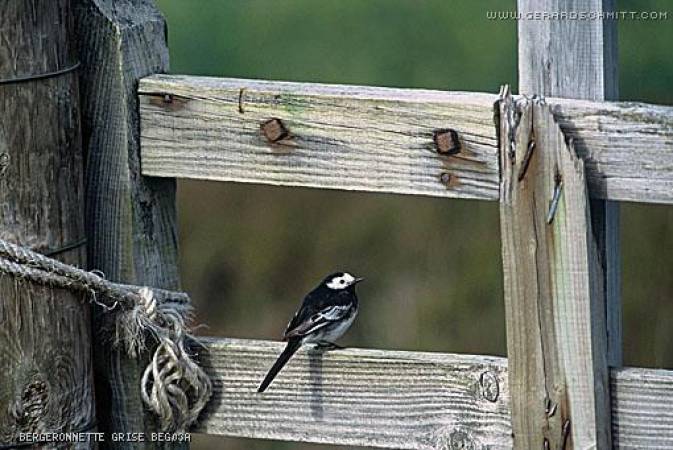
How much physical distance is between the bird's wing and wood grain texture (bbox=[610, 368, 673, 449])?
721mm

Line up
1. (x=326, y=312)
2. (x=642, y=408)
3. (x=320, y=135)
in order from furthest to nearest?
(x=326, y=312), (x=320, y=135), (x=642, y=408)

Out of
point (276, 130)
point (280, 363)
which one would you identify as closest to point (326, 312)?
point (280, 363)

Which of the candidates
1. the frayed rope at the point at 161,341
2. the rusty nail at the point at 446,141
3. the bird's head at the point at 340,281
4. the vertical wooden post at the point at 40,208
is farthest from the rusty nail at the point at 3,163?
the bird's head at the point at 340,281

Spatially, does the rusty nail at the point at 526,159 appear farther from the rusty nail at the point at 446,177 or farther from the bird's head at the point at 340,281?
the bird's head at the point at 340,281

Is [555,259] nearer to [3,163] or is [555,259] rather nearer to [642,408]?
[642,408]

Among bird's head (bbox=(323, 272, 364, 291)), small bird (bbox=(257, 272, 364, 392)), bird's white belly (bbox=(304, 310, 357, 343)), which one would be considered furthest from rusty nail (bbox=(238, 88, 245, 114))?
bird's head (bbox=(323, 272, 364, 291))

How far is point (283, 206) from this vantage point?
659 cm

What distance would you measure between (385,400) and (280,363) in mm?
193

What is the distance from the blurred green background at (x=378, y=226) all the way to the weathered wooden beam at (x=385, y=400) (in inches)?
127

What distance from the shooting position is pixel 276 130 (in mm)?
2604

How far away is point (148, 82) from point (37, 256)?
14.6 inches

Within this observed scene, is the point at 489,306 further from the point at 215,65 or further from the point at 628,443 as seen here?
the point at 628,443

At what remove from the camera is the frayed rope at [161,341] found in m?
2.69

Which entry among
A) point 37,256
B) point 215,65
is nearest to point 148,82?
point 37,256
